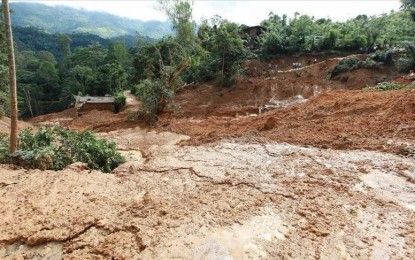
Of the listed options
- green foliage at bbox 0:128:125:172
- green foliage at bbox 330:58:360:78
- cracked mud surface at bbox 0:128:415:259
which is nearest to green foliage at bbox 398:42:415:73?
green foliage at bbox 330:58:360:78

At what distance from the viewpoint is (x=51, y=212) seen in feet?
13.3

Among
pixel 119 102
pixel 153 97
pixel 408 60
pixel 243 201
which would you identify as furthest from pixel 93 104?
pixel 243 201

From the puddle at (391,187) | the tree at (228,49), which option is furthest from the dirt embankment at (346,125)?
the tree at (228,49)

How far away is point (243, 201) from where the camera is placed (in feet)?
13.6

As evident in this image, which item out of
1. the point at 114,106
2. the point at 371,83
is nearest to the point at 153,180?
the point at 371,83

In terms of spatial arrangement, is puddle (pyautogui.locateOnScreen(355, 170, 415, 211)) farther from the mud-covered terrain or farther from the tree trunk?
the tree trunk

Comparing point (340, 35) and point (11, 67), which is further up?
point (340, 35)

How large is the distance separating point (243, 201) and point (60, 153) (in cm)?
490

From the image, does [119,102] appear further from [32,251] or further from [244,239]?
[244,239]

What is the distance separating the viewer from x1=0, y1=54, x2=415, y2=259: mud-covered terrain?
328cm

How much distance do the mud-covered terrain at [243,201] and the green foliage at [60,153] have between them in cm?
49

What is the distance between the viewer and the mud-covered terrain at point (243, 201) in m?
3.28

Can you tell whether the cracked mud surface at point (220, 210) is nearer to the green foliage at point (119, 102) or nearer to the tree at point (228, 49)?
the tree at point (228, 49)

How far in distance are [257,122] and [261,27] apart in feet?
77.1
